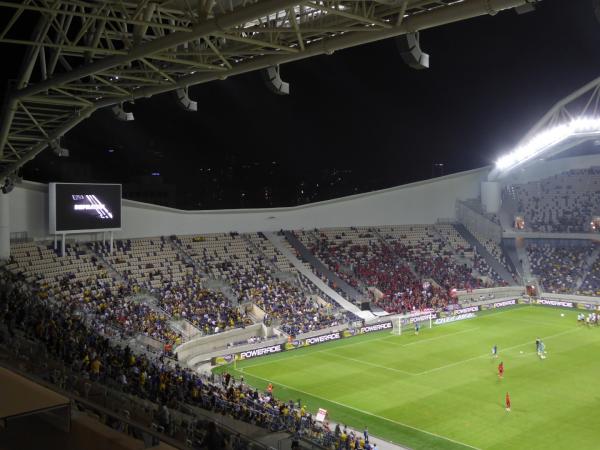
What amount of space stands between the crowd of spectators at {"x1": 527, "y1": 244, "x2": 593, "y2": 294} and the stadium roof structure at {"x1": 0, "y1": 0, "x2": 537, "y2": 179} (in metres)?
50.6

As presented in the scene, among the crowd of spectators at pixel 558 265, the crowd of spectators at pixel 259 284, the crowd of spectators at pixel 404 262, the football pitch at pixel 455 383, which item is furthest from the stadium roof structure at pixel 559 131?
the crowd of spectators at pixel 259 284

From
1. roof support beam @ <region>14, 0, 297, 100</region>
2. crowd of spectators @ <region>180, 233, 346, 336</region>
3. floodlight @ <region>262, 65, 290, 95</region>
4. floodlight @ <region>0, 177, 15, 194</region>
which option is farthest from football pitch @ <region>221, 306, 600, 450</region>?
roof support beam @ <region>14, 0, 297, 100</region>

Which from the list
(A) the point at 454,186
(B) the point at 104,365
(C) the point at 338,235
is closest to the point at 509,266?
(A) the point at 454,186

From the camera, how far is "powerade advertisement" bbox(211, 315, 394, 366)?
35.7 metres

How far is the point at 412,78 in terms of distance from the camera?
50469mm

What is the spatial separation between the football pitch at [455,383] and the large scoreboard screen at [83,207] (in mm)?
13896

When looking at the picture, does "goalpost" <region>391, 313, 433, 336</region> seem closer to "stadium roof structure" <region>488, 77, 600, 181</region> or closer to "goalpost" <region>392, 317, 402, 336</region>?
"goalpost" <region>392, 317, 402, 336</region>

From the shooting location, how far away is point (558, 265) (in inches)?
2389

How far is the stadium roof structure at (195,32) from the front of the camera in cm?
1041

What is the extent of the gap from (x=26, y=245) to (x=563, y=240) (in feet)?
164

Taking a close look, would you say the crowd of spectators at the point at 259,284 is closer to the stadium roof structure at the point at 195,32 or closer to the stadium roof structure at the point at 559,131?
the stadium roof structure at the point at 195,32

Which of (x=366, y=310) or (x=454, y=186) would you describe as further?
(x=454, y=186)

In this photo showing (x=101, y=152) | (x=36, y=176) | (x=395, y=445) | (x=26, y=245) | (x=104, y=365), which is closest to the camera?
(x=104, y=365)

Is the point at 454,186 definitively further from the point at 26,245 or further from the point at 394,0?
the point at 394,0
